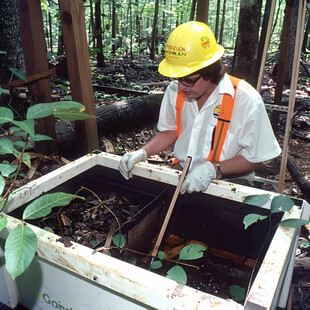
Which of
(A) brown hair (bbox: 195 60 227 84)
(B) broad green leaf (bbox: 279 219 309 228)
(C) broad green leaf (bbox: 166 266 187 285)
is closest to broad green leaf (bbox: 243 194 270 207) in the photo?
(B) broad green leaf (bbox: 279 219 309 228)

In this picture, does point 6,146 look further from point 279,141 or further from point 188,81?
point 279,141

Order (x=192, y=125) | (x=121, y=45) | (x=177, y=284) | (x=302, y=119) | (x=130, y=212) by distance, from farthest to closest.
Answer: (x=121, y=45) → (x=302, y=119) → (x=192, y=125) → (x=130, y=212) → (x=177, y=284)

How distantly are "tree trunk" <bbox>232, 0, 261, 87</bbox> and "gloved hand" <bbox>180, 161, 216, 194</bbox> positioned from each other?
314 cm

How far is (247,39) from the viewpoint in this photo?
465 cm

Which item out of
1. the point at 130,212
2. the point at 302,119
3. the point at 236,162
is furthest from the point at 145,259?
the point at 302,119

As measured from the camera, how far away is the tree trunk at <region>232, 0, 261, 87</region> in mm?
4594

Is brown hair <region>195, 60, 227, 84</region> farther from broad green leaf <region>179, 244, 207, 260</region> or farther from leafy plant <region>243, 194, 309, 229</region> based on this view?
broad green leaf <region>179, 244, 207, 260</region>

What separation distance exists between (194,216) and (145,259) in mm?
436

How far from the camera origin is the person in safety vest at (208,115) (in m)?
1.95

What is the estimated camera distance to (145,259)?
6.82 feet

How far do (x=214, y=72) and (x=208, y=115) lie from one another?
0.32 meters

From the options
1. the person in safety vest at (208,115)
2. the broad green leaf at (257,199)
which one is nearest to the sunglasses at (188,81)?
the person in safety vest at (208,115)

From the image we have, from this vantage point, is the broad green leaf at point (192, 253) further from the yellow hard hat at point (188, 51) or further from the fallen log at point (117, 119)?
the fallen log at point (117, 119)

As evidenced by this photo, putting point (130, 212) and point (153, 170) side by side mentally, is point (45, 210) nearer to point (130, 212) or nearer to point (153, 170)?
point (153, 170)
